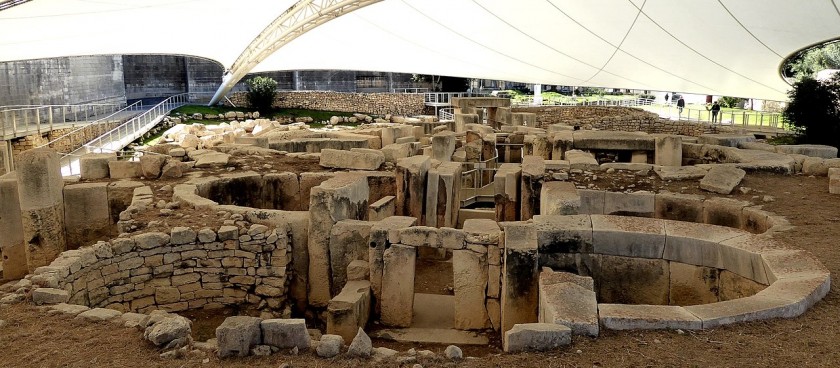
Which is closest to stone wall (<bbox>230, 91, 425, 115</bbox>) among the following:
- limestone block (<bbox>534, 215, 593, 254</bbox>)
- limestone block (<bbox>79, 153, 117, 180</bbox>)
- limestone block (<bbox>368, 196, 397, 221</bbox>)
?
limestone block (<bbox>79, 153, 117, 180</bbox>)

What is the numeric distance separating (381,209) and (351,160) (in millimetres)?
2341

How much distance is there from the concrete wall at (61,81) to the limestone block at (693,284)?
23606mm

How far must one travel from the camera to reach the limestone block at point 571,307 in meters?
5.32

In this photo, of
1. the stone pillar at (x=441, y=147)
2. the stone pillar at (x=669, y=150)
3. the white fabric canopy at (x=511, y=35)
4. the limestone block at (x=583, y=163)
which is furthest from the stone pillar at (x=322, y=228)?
the white fabric canopy at (x=511, y=35)

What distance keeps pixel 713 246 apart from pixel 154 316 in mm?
5781

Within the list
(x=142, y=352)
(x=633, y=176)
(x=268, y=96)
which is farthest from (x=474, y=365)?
(x=268, y=96)

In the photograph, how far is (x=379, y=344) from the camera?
7949 millimetres

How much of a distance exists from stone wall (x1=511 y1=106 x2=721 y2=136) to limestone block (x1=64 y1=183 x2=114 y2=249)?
18.8 m

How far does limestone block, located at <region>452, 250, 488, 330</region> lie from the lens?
8219 mm

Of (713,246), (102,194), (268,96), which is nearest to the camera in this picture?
(713,246)

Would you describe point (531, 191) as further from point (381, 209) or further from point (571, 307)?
point (571, 307)

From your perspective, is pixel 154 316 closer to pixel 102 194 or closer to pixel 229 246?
pixel 229 246

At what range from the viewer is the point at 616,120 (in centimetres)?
2741

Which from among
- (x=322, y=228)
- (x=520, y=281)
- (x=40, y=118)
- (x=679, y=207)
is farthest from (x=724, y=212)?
(x=40, y=118)
